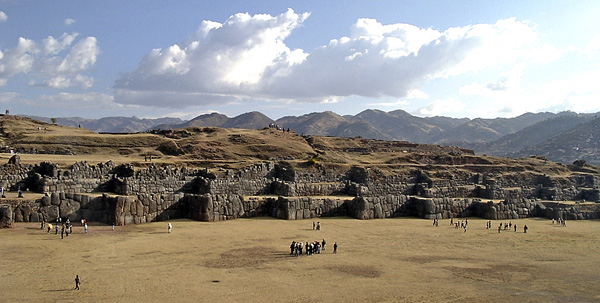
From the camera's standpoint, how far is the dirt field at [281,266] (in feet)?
53.7

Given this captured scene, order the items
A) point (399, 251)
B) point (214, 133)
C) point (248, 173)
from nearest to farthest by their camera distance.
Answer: point (399, 251) < point (248, 173) < point (214, 133)

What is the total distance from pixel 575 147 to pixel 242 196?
116610 mm

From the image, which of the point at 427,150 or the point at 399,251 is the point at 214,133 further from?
the point at 399,251

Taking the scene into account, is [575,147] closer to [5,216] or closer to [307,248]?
[307,248]

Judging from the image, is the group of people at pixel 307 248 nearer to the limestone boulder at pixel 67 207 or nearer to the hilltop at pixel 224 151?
the limestone boulder at pixel 67 207

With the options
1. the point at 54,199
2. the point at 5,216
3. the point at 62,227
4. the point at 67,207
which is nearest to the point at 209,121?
the point at 67,207

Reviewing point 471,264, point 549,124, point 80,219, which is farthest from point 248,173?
point 549,124

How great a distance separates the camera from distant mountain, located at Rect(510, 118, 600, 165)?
111 m

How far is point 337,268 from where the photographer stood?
20094 millimetres

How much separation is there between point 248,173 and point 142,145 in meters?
18.8

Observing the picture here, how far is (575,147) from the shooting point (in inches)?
4656

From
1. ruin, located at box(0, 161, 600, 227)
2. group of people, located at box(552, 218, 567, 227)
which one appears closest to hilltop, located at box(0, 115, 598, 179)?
ruin, located at box(0, 161, 600, 227)

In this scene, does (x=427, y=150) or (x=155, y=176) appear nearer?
(x=155, y=176)

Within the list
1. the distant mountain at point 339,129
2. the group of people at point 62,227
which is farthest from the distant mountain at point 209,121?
the group of people at point 62,227
